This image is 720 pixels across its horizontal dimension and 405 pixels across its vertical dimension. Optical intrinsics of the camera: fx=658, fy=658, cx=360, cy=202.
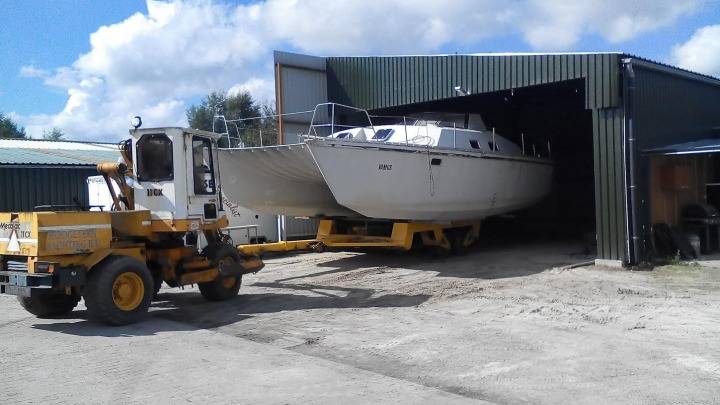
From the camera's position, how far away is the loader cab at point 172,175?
9.56 m

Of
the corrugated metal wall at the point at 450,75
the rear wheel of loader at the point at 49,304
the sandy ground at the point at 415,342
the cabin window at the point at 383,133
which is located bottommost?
the sandy ground at the point at 415,342

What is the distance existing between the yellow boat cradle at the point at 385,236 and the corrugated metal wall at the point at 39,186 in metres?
7.76

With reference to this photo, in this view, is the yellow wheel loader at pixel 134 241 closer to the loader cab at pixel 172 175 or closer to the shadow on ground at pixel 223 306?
the loader cab at pixel 172 175

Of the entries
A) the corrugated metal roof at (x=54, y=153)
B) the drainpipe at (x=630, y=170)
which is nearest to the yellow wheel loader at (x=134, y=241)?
the drainpipe at (x=630, y=170)

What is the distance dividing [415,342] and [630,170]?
730 centimetres

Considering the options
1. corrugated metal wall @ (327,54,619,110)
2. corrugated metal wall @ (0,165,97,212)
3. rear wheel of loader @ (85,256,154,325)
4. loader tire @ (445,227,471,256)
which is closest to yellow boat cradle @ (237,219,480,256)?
loader tire @ (445,227,471,256)

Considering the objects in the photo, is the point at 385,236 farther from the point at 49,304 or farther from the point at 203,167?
the point at 49,304

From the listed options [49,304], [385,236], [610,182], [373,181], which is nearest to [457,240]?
[385,236]

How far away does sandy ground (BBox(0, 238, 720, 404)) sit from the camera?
18.8 feet

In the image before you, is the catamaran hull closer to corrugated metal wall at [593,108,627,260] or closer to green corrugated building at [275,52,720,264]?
green corrugated building at [275,52,720,264]

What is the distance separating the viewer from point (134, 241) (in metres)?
9.63

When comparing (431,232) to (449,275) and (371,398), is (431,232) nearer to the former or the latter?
(449,275)

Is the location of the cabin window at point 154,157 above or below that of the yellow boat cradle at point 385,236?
above

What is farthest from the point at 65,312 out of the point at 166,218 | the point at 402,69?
the point at 402,69
